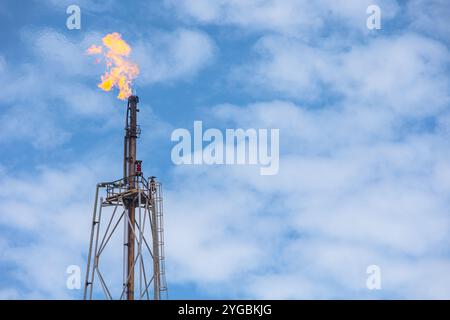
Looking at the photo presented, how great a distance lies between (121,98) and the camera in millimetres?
54688

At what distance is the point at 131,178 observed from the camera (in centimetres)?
5244

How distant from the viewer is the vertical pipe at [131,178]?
51062 millimetres

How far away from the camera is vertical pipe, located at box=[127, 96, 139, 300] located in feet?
168
